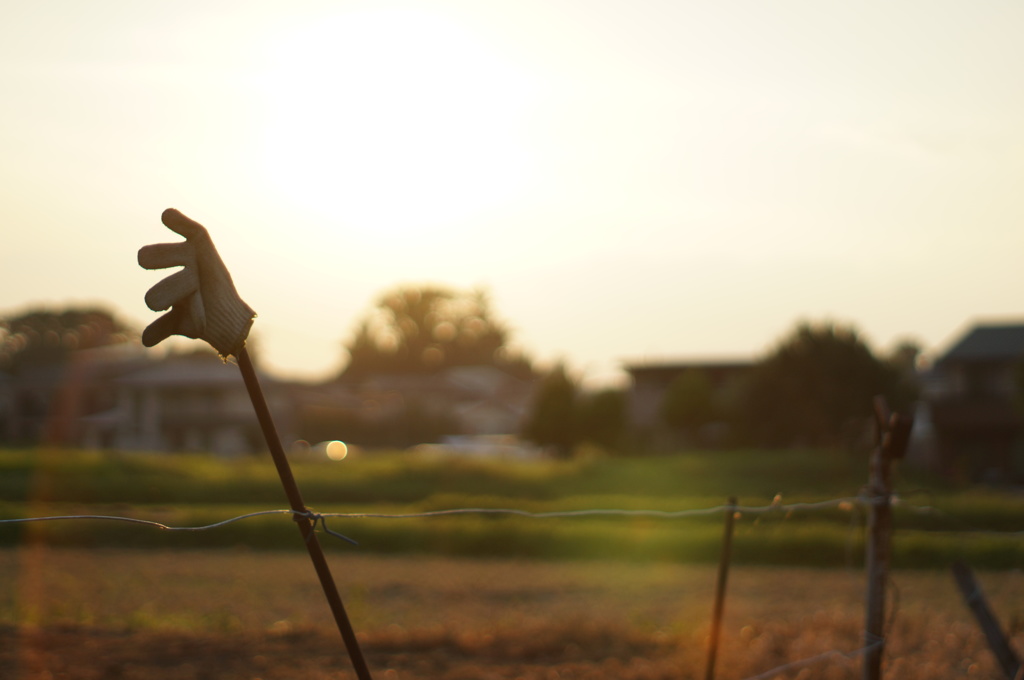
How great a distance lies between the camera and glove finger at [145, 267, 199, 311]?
2305 mm

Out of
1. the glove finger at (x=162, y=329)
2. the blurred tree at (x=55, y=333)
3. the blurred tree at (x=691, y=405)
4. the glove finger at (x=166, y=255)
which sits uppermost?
the blurred tree at (x=55, y=333)

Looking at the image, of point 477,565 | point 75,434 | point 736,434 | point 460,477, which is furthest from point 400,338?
point 477,565

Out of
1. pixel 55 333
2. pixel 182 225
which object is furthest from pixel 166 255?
pixel 55 333

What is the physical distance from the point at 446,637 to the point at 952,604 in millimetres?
5745

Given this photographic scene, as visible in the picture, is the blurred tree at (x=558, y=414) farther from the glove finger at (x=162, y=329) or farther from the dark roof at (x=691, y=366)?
the glove finger at (x=162, y=329)

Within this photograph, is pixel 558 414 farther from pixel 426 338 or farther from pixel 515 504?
pixel 426 338

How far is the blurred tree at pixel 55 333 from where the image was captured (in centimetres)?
7500

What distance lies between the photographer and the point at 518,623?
8.57 metres

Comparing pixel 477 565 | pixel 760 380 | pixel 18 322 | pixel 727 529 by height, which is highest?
pixel 18 322

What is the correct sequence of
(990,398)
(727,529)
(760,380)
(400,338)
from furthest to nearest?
(400,338)
(990,398)
(760,380)
(727,529)

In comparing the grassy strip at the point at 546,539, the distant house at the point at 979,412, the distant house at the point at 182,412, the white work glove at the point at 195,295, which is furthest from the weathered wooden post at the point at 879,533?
the distant house at the point at 182,412

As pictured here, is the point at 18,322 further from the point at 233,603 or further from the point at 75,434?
the point at 233,603

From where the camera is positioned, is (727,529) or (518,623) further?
(518,623)

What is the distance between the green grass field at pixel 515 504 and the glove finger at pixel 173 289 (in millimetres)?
2794
